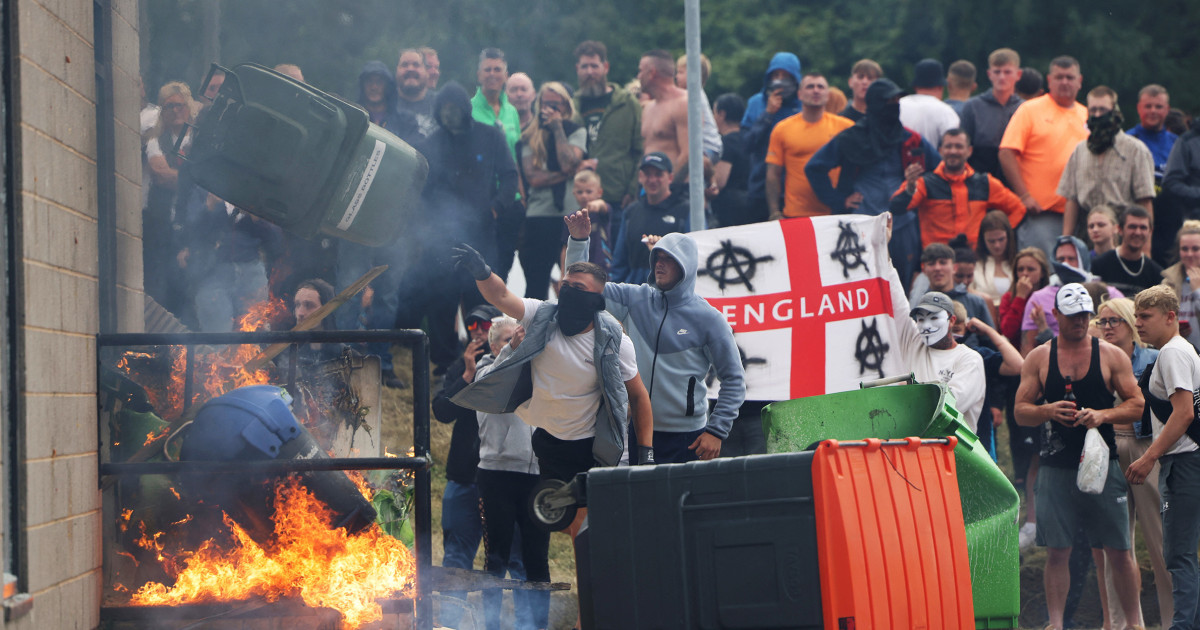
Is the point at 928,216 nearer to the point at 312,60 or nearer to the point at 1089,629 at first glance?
the point at 1089,629

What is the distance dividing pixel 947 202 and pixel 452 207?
145 inches

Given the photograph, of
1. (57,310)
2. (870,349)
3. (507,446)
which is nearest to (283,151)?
(57,310)

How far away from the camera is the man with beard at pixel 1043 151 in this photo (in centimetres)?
1042

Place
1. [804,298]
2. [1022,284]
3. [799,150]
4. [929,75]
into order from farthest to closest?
[929,75] < [799,150] < [1022,284] < [804,298]

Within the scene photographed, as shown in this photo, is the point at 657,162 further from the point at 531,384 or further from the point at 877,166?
the point at 531,384

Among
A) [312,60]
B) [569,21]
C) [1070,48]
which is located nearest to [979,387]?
[312,60]

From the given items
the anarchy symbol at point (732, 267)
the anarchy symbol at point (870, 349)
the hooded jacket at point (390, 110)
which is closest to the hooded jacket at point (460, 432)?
the anarchy symbol at point (732, 267)

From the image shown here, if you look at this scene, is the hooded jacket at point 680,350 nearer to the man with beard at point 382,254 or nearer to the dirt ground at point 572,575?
the dirt ground at point 572,575

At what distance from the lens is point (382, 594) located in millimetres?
5168

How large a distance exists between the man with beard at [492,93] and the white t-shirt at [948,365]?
135 inches

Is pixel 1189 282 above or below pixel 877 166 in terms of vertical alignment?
below

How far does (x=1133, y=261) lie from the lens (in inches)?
359

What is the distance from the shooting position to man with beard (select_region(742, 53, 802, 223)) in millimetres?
10688

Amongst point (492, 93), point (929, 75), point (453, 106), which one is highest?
point (929, 75)
